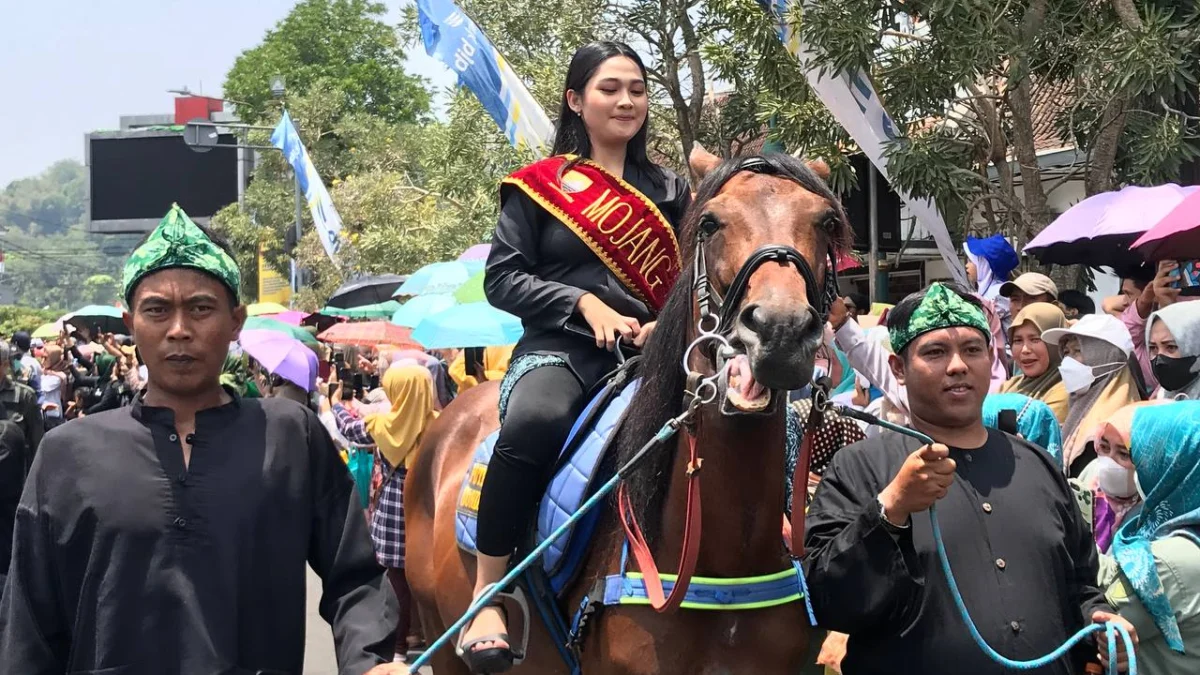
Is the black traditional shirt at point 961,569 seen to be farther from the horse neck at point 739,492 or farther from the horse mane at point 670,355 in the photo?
the horse mane at point 670,355

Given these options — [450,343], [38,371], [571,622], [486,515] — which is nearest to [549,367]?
[486,515]

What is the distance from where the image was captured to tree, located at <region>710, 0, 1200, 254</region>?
9.67 m

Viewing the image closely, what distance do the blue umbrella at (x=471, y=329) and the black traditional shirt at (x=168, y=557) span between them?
6.85 metres

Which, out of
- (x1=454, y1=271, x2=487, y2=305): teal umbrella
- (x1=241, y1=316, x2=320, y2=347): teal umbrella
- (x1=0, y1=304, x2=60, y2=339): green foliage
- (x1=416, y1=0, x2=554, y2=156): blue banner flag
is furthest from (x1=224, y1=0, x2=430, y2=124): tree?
(x1=454, y1=271, x2=487, y2=305): teal umbrella

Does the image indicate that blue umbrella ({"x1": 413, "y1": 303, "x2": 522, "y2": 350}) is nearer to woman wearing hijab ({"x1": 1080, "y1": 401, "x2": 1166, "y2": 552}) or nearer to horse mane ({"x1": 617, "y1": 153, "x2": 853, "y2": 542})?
woman wearing hijab ({"x1": 1080, "y1": 401, "x2": 1166, "y2": 552})

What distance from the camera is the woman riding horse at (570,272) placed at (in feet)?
14.3

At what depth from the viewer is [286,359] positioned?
12.3 meters

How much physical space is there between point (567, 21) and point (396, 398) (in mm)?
10791

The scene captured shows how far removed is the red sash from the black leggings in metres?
0.45

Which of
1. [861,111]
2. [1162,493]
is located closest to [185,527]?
[1162,493]

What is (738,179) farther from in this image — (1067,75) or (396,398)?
(1067,75)

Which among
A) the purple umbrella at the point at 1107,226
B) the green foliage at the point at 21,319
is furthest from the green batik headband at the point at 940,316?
the green foliage at the point at 21,319

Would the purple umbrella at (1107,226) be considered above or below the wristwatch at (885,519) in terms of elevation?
above

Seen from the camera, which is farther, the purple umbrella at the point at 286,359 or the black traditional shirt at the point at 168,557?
the purple umbrella at the point at 286,359
